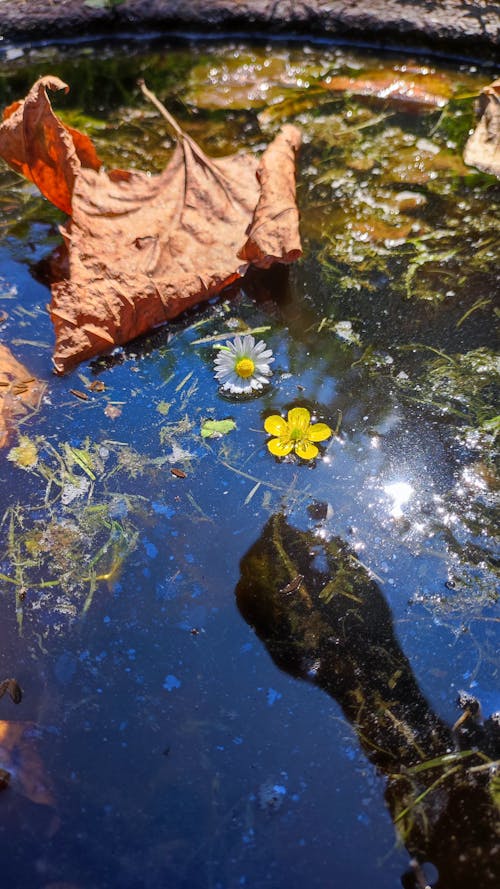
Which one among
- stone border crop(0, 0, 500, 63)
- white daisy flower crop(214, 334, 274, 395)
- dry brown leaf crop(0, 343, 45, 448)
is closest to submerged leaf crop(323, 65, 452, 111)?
stone border crop(0, 0, 500, 63)

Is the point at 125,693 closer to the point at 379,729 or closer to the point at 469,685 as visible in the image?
the point at 379,729

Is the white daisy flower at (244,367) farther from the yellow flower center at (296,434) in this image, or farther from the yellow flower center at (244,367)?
the yellow flower center at (296,434)

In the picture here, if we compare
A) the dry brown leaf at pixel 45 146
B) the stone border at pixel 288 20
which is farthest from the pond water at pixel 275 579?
the stone border at pixel 288 20

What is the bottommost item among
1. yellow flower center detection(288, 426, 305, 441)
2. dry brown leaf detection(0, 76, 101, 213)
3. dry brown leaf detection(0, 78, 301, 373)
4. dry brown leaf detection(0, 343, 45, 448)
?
yellow flower center detection(288, 426, 305, 441)

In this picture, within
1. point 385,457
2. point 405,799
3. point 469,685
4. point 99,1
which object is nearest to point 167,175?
point 385,457

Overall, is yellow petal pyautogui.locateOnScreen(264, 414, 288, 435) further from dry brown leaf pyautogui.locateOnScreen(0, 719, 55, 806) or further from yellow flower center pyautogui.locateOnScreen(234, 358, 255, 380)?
dry brown leaf pyautogui.locateOnScreen(0, 719, 55, 806)

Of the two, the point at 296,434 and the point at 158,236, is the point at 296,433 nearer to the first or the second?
the point at 296,434

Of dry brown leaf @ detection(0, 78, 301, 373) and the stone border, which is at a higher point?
the stone border

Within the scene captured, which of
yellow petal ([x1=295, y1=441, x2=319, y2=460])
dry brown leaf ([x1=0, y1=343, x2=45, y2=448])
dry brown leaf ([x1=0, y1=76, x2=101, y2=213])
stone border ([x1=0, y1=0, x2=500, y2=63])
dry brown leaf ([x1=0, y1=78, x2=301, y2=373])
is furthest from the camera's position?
stone border ([x1=0, y1=0, x2=500, y2=63])
